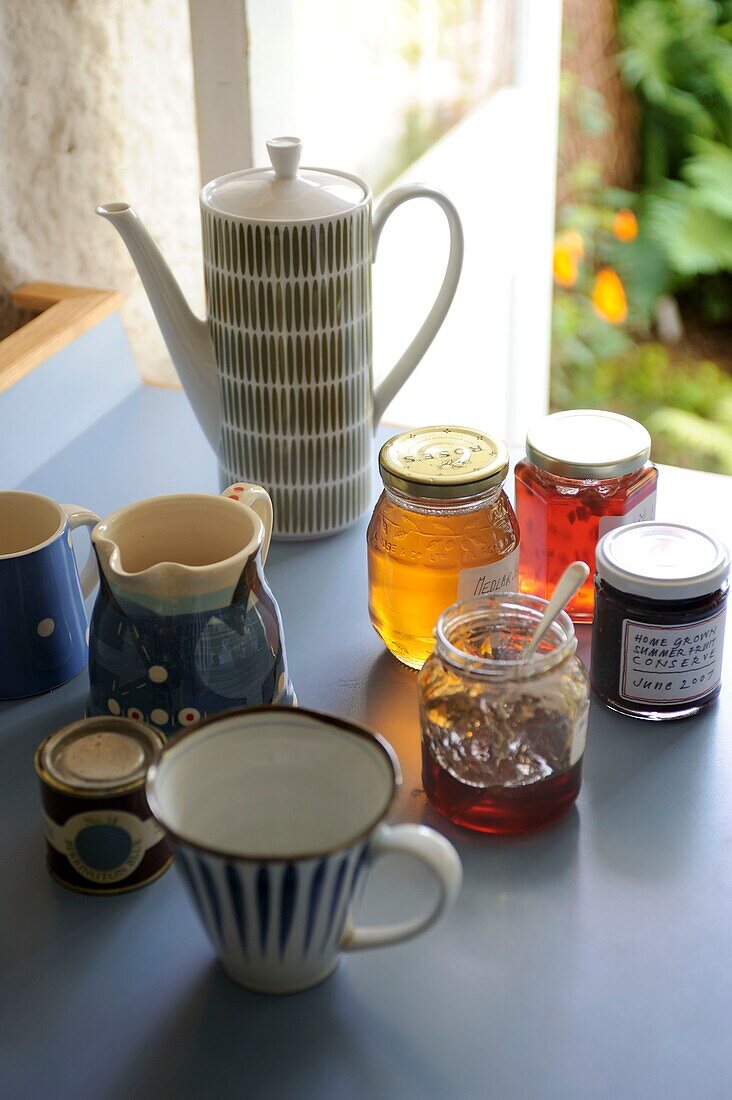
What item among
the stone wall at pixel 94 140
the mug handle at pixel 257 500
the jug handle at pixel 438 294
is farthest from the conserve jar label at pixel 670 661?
the stone wall at pixel 94 140

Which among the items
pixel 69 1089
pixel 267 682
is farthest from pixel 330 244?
pixel 69 1089

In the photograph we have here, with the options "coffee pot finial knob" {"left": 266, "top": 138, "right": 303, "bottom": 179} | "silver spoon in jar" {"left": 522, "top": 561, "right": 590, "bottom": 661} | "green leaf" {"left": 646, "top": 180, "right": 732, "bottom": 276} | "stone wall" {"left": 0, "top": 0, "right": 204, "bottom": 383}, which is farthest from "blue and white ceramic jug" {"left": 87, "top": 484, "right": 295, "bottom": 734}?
"green leaf" {"left": 646, "top": 180, "right": 732, "bottom": 276}

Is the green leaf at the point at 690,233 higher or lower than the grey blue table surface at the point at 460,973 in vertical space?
lower

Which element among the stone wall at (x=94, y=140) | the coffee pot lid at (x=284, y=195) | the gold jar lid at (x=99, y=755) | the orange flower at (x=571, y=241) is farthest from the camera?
the orange flower at (x=571, y=241)

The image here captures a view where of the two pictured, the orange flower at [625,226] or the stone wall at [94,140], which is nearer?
the stone wall at [94,140]

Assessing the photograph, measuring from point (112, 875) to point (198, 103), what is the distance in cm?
83

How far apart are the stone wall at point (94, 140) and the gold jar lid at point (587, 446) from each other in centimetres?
58

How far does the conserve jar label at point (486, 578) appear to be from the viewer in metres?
0.71

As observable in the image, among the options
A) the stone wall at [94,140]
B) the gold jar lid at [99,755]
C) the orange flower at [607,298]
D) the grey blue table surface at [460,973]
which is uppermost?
the stone wall at [94,140]

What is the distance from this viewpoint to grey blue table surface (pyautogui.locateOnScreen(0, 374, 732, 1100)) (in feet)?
1.70

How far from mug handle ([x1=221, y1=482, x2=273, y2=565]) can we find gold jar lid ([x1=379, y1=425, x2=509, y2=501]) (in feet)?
0.23

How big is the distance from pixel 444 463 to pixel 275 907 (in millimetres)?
308

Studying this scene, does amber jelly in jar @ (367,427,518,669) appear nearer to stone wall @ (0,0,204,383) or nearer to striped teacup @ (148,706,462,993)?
striped teacup @ (148,706,462,993)

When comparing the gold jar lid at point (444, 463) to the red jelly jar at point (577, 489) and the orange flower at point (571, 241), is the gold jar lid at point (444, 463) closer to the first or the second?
the red jelly jar at point (577, 489)
